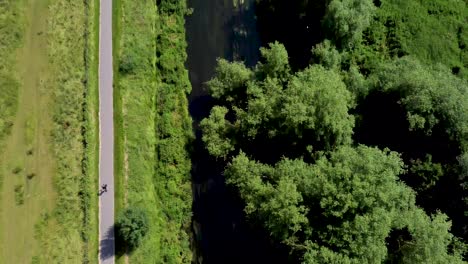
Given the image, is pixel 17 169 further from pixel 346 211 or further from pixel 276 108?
pixel 346 211

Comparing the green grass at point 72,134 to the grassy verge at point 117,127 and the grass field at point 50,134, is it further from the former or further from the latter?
the grassy verge at point 117,127

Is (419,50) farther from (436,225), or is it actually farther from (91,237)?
(91,237)

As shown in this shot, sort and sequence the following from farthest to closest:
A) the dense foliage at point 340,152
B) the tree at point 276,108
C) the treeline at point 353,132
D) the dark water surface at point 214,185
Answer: the dark water surface at point 214,185
the tree at point 276,108
the treeline at point 353,132
the dense foliage at point 340,152

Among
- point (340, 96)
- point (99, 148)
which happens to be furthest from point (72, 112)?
point (340, 96)

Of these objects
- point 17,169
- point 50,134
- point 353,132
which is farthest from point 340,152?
point 17,169

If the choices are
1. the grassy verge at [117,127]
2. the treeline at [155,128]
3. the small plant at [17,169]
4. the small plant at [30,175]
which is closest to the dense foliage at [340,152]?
the treeline at [155,128]

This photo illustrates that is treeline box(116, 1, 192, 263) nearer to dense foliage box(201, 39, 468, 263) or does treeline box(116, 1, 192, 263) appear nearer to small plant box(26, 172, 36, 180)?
dense foliage box(201, 39, 468, 263)
